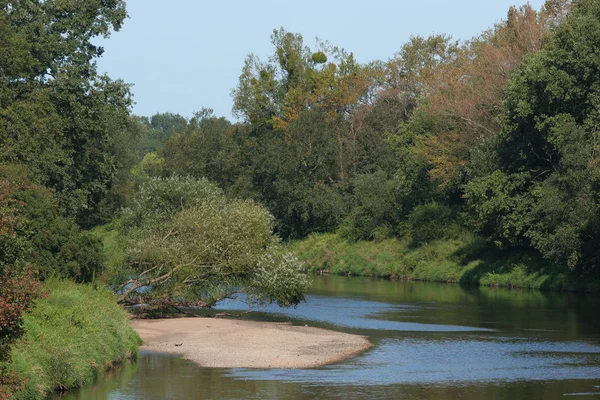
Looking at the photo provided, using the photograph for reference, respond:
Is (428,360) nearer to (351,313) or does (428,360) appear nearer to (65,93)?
(351,313)

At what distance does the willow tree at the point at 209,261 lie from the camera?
41906mm

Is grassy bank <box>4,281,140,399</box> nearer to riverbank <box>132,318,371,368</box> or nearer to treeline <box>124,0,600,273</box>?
riverbank <box>132,318,371,368</box>

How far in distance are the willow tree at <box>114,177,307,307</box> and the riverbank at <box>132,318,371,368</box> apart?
1446 mm

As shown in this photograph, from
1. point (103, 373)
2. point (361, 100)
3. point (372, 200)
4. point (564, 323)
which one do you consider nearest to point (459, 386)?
point (103, 373)

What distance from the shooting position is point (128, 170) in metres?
103

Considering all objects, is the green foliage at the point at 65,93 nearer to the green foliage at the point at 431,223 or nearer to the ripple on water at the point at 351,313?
the ripple on water at the point at 351,313

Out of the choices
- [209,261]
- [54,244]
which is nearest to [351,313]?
[209,261]

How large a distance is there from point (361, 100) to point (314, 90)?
5.10m

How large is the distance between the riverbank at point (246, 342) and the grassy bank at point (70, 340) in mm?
2504

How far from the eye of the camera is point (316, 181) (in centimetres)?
9256

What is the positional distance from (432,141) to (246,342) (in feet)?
127

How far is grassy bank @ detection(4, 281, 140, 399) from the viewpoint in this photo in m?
24.6

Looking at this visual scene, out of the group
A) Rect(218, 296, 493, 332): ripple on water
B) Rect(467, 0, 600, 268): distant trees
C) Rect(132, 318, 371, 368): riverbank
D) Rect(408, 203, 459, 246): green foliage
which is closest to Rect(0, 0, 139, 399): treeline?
Rect(132, 318, 371, 368): riverbank

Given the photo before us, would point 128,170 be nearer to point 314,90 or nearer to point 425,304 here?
point 314,90
